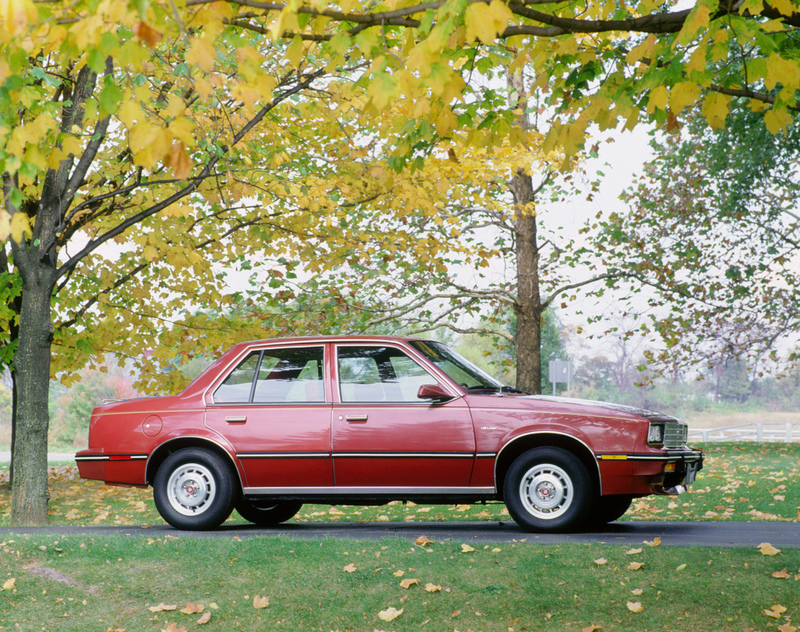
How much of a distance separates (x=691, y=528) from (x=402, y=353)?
3.37 metres

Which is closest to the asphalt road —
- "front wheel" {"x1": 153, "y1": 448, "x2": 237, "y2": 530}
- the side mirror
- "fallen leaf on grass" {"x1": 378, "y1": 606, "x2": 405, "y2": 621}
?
"front wheel" {"x1": 153, "y1": 448, "x2": 237, "y2": 530}

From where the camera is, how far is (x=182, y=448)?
8547mm

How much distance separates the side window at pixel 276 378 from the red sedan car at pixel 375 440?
1cm

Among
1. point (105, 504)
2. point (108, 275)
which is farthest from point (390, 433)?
point (108, 275)

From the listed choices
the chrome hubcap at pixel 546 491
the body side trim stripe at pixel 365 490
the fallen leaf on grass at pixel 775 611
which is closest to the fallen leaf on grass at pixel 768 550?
the fallen leaf on grass at pixel 775 611

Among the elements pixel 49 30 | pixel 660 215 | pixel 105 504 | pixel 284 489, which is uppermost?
pixel 660 215

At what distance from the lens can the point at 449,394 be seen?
25.9 ft

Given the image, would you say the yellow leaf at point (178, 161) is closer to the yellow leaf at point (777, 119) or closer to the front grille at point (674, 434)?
the yellow leaf at point (777, 119)

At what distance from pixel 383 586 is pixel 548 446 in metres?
2.35

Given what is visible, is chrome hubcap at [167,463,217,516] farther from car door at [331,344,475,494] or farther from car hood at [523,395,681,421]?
car hood at [523,395,681,421]

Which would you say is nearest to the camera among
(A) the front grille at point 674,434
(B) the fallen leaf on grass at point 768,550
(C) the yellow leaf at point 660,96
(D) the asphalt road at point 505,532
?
(C) the yellow leaf at point 660,96

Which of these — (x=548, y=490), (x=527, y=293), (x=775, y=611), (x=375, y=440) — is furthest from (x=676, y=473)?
(x=527, y=293)

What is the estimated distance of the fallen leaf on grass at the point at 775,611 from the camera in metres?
5.16

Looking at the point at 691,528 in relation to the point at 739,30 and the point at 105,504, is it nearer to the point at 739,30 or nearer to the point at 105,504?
the point at 739,30
